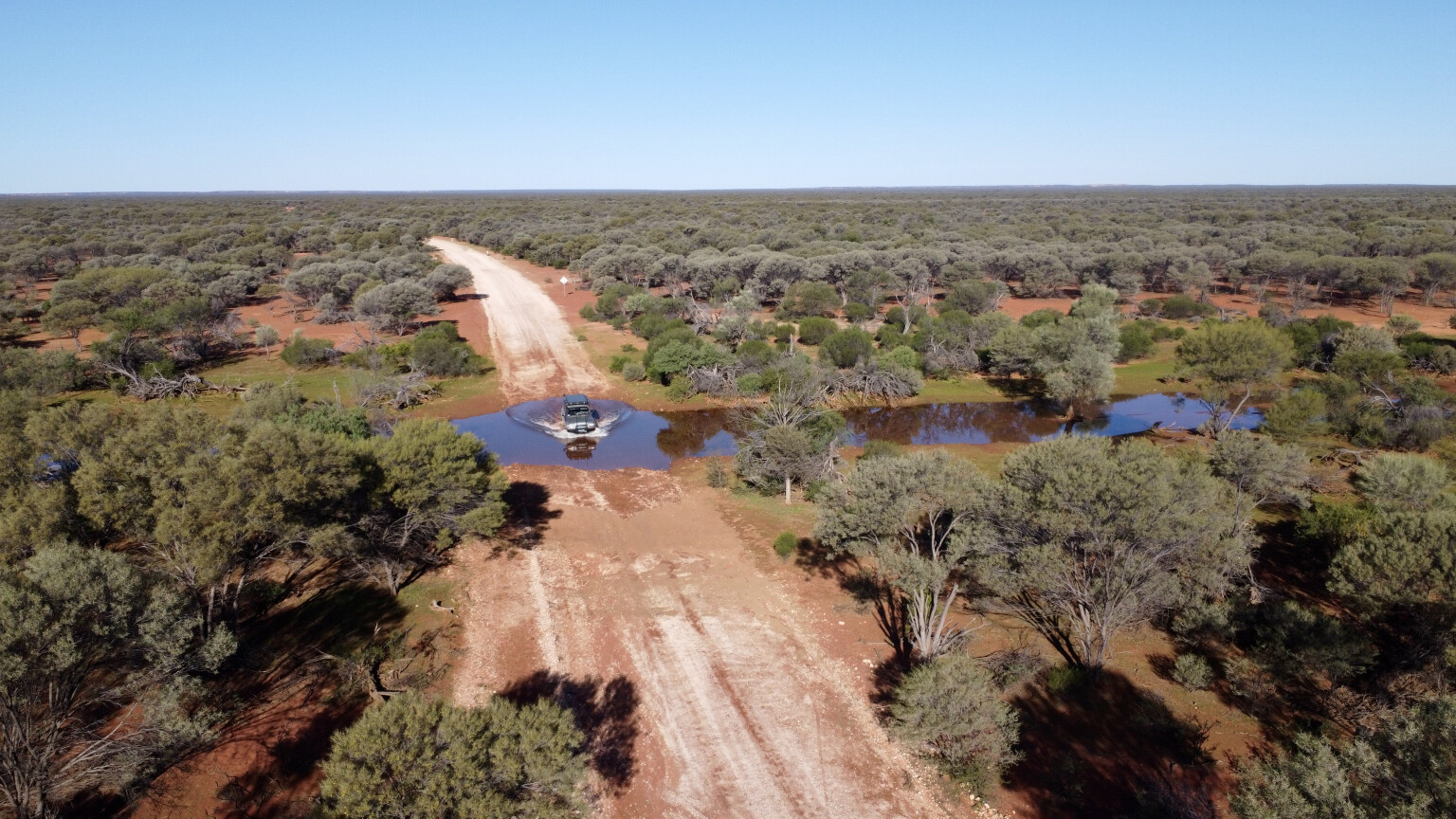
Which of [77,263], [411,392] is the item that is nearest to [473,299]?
[411,392]

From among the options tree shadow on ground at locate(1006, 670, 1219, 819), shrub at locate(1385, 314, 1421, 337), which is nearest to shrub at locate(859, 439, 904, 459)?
tree shadow on ground at locate(1006, 670, 1219, 819)

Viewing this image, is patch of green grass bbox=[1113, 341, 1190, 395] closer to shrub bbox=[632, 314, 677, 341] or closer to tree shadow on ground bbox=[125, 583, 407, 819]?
shrub bbox=[632, 314, 677, 341]

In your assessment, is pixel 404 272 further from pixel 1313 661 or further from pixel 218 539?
pixel 1313 661

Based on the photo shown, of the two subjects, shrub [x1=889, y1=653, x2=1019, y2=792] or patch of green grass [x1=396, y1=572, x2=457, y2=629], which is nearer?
shrub [x1=889, y1=653, x2=1019, y2=792]

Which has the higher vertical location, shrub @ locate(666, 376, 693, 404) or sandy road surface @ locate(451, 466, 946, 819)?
shrub @ locate(666, 376, 693, 404)

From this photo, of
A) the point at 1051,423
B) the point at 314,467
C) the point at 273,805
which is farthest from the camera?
the point at 1051,423

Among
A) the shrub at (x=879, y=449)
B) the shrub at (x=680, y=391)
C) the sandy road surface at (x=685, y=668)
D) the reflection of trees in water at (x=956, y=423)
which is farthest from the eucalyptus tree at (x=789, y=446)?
the shrub at (x=680, y=391)
